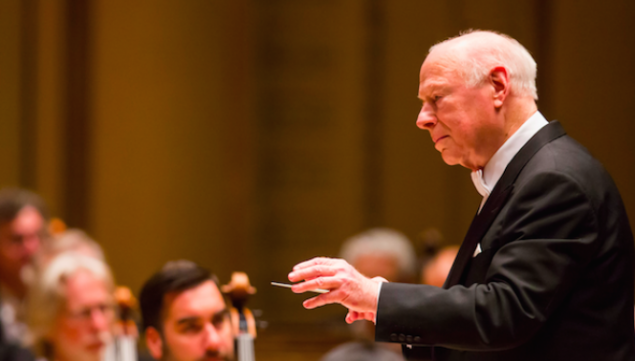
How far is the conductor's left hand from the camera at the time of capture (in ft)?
5.78

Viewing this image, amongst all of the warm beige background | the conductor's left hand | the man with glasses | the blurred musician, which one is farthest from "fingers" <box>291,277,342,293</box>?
the warm beige background

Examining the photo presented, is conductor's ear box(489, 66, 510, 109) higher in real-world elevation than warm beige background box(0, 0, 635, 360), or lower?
higher

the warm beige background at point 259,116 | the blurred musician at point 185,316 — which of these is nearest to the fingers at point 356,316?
the blurred musician at point 185,316

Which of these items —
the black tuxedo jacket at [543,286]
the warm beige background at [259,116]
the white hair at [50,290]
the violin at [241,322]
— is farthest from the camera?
the warm beige background at [259,116]

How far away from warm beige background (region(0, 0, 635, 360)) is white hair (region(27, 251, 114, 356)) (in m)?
2.30

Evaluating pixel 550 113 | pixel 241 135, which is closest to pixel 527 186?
pixel 550 113

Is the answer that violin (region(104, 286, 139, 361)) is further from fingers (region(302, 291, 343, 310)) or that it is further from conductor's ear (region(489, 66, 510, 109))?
conductor's ear (region(489, 66, 510, 109))

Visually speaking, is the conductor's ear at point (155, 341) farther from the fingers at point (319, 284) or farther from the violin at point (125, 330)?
the fingers at point (319, 284)

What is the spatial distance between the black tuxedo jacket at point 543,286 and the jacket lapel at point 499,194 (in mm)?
12

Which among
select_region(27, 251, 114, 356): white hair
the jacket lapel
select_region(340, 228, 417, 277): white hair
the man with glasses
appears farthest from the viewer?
select_region(340, 228, 417, 277): white hair

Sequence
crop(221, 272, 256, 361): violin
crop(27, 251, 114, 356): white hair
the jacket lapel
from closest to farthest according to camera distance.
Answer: the jacket lapel → crop(221, 272, 256, 361): violin → crop(27, 251, 114, 356): white hair

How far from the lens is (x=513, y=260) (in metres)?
1.75

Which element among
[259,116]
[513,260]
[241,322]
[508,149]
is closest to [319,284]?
[513,260]

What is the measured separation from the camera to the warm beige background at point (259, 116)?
645cm
